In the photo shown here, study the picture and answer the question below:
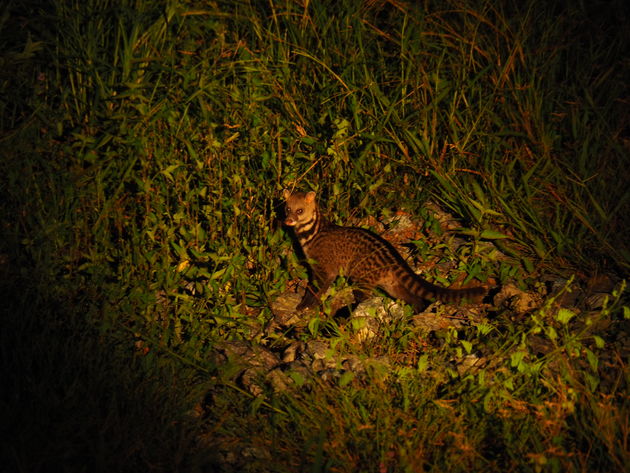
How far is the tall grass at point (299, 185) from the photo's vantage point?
136 inches

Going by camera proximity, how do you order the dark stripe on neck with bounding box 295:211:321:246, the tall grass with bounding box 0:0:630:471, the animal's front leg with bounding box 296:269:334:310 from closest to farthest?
the tall grass with bounding box 0:0:630:471 → the animal's front leg with bounding box 296:269:334:310 → the dark stripe on neck with bounding box 295:211:321:246

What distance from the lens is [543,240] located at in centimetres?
511

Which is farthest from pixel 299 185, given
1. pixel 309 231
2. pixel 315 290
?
pixel 315 290

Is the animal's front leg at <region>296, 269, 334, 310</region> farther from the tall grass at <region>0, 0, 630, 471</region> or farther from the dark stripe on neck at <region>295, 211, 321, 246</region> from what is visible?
the dark stripe on neck at <region>295, 211, 321, 246</region>

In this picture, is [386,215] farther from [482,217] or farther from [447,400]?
[447,400]

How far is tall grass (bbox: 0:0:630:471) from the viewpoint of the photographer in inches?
136

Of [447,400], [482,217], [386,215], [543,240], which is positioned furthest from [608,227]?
[447,400]

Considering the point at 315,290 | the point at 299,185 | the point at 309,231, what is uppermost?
the point at 299,185

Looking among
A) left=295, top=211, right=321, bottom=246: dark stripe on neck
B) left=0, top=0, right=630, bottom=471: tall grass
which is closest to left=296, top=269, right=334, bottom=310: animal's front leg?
left=0, top=0, right=630, bottom=471: tall grass

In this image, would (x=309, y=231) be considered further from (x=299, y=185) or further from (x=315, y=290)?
(x=315, y=290)

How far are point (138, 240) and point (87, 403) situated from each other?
1504mm

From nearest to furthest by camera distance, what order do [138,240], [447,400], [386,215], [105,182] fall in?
[447,400] < [138,240] < [105,182] < [386,215]

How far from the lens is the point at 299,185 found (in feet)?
18.5

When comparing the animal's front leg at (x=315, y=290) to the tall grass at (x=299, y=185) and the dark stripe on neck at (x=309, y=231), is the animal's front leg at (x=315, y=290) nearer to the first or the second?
the tall grass at (x=299, y=185)
